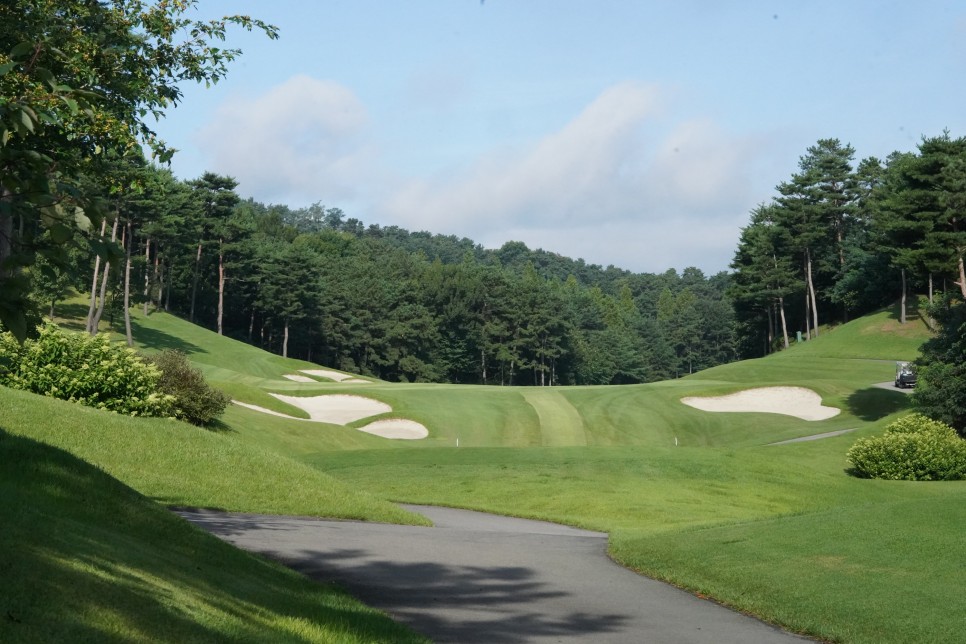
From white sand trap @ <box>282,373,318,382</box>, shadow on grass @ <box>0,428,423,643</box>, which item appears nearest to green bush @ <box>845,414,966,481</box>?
shadow on grass @ <box>0,428,423,643</box>

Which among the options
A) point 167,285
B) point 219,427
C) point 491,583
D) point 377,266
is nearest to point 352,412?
point 219,427

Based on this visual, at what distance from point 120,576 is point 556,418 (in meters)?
43.7

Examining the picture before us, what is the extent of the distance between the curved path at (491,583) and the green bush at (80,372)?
614 centimetres

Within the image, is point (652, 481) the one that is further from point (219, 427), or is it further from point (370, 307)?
point (370, 307)

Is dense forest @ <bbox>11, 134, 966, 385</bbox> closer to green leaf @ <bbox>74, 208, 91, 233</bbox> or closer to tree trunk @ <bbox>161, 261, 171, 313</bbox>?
tree trunk @ <bbox>161, 261, 171, 313</bbox>

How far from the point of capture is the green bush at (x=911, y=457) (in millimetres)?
30641

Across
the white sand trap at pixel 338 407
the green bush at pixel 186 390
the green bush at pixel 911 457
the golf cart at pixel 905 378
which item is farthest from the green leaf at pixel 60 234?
the golf cart at pixel 905 378

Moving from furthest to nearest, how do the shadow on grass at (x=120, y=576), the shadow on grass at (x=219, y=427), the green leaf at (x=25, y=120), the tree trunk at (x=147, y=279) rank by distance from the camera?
1. the tree trunk at (x=147, y=279)
2. the shadow on grass at (x=219, y=427)
3. the shadow on grass at (x=120, y=576)
4. the green leaf at (x=25, y=120)

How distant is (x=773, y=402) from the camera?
5394cm

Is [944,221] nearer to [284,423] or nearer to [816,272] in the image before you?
[816,272]

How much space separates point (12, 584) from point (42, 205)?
8.41ft

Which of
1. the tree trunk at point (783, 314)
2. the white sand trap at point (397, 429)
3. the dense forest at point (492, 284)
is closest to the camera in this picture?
the white sand trap at point (397, 429)

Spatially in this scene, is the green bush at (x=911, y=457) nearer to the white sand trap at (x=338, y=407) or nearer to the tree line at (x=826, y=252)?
the white sand trap at (x=338, y=407)

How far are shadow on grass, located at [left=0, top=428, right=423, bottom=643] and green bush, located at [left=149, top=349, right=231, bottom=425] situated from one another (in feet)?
48.5
